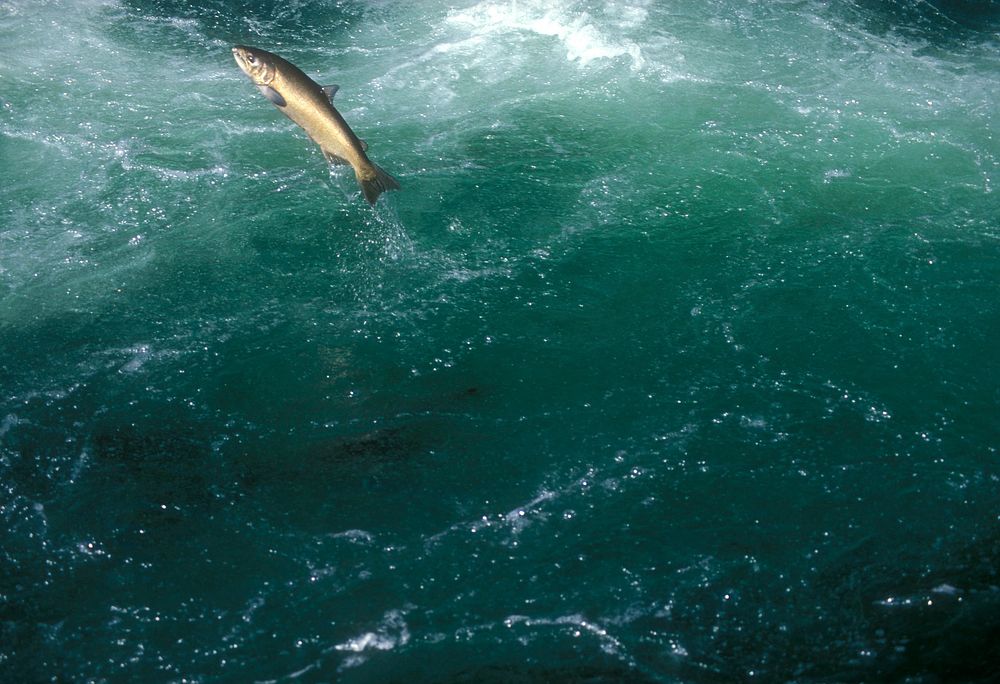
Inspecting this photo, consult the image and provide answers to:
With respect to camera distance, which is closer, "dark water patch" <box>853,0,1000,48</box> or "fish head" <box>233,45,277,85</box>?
"fish head" <box>233,45,277,85</box>

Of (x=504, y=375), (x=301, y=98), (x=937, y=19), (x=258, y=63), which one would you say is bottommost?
(x=504, y=375)

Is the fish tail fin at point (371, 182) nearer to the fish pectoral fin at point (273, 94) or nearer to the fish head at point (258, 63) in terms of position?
the fish pectoral fin at point (273, 94)

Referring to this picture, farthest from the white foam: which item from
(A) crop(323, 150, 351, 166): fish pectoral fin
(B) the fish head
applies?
(B) the fish head

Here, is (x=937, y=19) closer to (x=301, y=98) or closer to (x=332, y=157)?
(x=332, y=157)

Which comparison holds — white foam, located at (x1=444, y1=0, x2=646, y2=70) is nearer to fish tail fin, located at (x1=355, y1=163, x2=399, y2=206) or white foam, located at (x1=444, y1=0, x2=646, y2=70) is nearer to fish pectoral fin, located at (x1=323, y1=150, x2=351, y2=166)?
fish pectoral fin, located at (x1=323, y1=150, x2=351, y2=166)

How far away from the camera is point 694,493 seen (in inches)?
187

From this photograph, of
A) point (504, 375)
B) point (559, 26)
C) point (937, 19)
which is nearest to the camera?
point (504, 375)

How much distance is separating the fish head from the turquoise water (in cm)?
145

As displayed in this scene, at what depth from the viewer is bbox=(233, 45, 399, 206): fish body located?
16.7ft

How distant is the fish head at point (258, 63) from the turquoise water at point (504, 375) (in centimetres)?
145

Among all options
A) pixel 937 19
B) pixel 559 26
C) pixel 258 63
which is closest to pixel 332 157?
pixel 258 63

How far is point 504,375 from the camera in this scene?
5.40m

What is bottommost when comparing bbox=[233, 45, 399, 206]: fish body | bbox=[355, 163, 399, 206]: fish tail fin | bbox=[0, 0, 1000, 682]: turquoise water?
bbox=[0, 0, 1000, 682]: turquoise water

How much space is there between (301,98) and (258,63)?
30 centimetres
